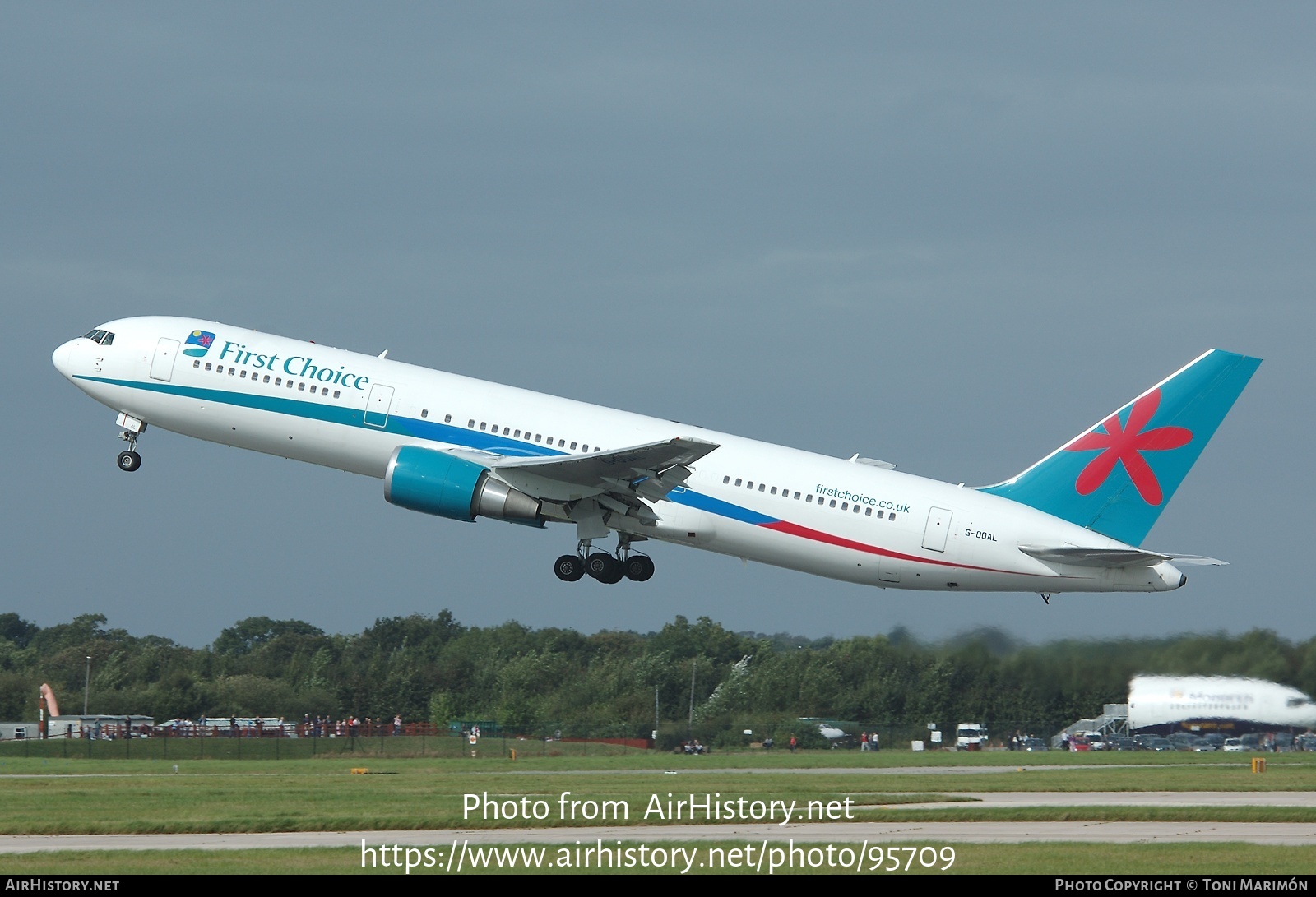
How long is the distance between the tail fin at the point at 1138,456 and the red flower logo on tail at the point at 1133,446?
Result: 0.02 metres

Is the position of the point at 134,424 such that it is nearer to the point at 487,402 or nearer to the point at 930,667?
the point at 487,402

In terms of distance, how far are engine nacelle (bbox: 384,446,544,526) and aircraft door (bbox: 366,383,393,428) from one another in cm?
104

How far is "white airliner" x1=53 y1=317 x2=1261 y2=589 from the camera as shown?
36.7 metres

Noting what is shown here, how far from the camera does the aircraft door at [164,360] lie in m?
38.8

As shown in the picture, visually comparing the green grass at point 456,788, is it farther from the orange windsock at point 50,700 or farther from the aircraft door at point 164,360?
the orange windsock at point 50,700


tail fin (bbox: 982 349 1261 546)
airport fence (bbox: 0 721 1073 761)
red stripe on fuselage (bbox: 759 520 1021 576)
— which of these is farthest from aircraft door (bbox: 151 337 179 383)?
airport fence (bbox: 0 721 1073 761)

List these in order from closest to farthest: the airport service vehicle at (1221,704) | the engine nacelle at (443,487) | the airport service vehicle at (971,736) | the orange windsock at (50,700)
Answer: the engine nacelle at (443,487) < the airport service vehicle at (1221,704) < the airport service vehicle at (971,736) < the orange windsock at (50,700)

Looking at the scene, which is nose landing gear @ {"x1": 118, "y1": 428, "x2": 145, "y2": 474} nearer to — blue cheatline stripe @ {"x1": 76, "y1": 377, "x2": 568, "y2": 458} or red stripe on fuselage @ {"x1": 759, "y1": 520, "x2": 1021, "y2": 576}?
blue cheatline stripe @ {"x1": 76, "y1": 377, "x2": 568, "y2": 458}

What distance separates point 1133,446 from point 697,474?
10882mm

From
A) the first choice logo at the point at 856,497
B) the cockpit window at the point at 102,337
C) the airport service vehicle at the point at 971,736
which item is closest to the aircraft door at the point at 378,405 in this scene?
the cockpit window at the point at 102,337

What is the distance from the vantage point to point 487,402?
37.5m

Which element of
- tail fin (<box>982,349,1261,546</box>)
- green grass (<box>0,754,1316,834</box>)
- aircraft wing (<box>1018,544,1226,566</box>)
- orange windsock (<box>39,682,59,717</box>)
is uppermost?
tail fin (<box>982,349,1261,546</box>)
